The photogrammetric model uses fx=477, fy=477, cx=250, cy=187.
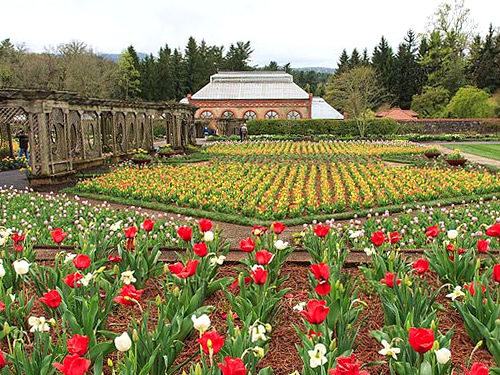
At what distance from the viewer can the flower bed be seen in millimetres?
2199

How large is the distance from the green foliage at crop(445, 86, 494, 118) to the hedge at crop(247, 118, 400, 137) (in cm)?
1028

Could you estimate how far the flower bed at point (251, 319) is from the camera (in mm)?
2199

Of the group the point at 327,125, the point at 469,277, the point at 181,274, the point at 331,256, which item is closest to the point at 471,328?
the point at 469,277

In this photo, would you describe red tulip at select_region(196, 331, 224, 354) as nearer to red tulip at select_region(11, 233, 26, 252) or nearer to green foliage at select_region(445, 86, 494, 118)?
red tulip at select_region(11, 233, 26, 252)

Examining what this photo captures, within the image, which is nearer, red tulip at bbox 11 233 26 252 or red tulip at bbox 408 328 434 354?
red tulip at bbox 408 328 434 354

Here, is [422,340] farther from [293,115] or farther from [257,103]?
[257,103]

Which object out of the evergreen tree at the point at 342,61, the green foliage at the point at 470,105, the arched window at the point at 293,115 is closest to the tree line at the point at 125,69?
the evergreen tree at the point at 342,61

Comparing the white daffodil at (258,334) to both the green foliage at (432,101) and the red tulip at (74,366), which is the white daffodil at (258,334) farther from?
the green foliage at (432,101)

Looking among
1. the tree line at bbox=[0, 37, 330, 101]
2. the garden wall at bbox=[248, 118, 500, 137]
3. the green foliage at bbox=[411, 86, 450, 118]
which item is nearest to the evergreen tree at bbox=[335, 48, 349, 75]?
the tree line at bbox=[0, 37, 330, 101]

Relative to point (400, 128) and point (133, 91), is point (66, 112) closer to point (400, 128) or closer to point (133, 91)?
point (400, 128)

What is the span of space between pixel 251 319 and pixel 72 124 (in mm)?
15248

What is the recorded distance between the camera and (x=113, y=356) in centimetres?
295

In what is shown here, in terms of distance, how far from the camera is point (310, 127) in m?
40.0

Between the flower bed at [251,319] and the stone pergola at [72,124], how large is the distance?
33.7ft
